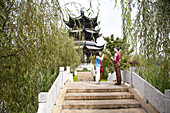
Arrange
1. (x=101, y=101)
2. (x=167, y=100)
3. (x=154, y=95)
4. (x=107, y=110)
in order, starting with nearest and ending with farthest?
1. (x=167, y=100)
2. (x=154, y=95)
3. (x=107, y=110)
4. (x=101, y=101)

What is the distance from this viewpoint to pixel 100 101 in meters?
4.21

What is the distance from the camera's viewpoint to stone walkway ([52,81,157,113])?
375 centimetres

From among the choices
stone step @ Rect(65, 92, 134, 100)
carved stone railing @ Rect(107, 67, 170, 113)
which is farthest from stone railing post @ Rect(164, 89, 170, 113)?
stone step @ Rect(65, 92, 134, 100)

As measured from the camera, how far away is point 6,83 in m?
2.00

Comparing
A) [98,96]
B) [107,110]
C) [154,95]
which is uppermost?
[154,95]

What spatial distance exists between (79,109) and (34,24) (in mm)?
2775

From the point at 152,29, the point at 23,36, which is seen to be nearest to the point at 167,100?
the point at 152,29

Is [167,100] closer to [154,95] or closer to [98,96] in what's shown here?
[154,95]

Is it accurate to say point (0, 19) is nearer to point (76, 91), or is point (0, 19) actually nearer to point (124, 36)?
point (124, 36)

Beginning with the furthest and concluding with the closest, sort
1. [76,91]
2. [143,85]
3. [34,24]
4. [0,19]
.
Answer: [76,91] < [143,85] < [0,19] < [34,24]

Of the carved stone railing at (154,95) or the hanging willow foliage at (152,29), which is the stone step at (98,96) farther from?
the hanging willow foliage at (152,29)

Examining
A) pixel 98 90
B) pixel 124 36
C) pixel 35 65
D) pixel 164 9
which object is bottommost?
pixel 98 90

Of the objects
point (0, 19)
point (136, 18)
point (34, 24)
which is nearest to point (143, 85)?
point (136, 18)

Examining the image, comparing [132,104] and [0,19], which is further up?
[0,19]
